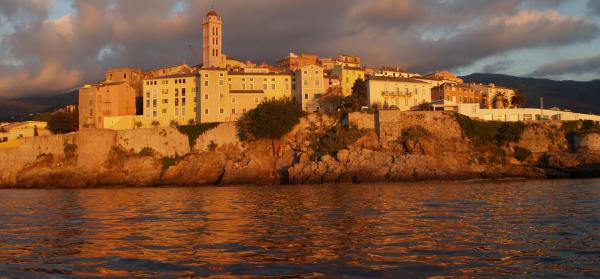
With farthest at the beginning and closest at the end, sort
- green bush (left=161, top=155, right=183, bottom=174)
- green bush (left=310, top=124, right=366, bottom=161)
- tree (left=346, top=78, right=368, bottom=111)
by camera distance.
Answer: tree (left=346, top=78, right=368, bottom=111) → green bush (left=161, top=155, right=183, bottom=174) → green bush (left=310, top=124, right=366, bottom=161)

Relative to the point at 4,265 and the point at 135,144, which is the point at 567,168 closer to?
the point at 135,144

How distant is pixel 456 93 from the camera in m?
82.6

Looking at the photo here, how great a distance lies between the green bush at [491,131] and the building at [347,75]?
20.9m

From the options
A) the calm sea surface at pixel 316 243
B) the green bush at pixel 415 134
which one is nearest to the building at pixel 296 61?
the green bush at pixel 415 134

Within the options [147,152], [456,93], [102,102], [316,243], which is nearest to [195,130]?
[147,152]

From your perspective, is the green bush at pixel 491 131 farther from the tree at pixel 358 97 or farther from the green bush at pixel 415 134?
the tree at pixel 358 97

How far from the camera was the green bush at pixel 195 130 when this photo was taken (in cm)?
6500

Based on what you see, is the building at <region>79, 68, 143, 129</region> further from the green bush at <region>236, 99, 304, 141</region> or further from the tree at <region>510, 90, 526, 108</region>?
the tree at <region>510, 90, 526, 108</region>

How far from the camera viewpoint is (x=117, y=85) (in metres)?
77.6

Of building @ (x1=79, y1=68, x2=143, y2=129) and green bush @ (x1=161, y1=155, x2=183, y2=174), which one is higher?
building @ (x1=79, y1=68, x2=143, y2=129)

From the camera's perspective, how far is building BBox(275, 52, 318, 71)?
95000 millimetres

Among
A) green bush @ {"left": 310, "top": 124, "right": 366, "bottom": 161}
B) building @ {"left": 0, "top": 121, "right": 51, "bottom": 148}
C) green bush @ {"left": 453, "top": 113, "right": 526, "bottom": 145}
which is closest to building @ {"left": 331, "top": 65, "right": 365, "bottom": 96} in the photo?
green bush @ {"left": 310, "top": 124, "right": 366, "bottom": 161}

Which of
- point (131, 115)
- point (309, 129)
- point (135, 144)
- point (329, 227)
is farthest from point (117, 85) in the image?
point (329, 227)

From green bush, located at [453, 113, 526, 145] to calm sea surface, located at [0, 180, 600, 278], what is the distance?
39579 millimetres
